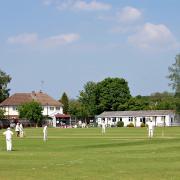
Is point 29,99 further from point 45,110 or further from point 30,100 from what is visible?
point 45,110

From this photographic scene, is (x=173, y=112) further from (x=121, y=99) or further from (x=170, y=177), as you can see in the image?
(x=170, y=177)

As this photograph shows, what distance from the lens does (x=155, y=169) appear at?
2162 centimetres

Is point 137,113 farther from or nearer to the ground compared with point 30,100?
nearer to the ground

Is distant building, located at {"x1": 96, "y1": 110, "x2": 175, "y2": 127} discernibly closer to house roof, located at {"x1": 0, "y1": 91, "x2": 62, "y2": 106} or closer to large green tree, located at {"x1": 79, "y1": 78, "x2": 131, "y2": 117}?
large green tree, located at {"x1": 79, "y1": 78, "x2": 131, "y2": 117}

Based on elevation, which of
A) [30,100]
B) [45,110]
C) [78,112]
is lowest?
[78,112]

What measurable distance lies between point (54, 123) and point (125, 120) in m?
22.8

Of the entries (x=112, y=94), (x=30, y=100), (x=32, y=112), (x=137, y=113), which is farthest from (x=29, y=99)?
(x=137, y=113)

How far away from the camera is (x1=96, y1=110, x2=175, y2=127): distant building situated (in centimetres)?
14188

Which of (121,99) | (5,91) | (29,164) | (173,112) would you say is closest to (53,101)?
(5,91)

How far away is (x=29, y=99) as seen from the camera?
173 m

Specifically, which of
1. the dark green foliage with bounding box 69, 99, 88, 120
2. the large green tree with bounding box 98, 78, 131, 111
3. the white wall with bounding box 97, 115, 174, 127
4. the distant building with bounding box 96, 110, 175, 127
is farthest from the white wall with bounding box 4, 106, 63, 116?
the white wall with bounding box 97, 115, 174, 127

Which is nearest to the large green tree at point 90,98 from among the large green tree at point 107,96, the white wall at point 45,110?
the large green tree at point 107,96

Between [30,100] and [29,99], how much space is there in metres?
2.95

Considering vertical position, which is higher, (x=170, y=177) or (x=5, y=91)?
(x=5, y=91)
